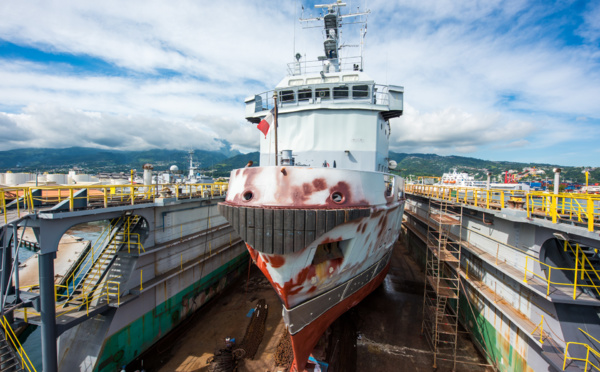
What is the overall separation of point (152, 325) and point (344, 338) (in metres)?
8.02

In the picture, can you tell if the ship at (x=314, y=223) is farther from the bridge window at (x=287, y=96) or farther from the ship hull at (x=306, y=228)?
the bridge window at (x=287, y=96)

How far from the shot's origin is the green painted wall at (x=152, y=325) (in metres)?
8.41

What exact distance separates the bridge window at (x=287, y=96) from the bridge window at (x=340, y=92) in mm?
2123

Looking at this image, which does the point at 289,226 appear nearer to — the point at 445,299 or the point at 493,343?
the point at 445,299

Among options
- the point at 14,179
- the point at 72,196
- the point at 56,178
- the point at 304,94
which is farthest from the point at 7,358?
the point at 56,178

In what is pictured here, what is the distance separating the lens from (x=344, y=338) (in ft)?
33.7

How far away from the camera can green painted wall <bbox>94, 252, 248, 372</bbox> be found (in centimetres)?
841

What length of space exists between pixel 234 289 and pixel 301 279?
10.0 m

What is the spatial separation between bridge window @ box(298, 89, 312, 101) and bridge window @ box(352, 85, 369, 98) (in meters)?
2.12

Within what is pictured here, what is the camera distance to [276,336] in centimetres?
1052

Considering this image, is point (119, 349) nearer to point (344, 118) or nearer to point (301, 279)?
point (301, 279)

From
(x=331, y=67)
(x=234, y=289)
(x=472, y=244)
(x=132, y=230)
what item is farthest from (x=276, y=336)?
(x=331, y=67)

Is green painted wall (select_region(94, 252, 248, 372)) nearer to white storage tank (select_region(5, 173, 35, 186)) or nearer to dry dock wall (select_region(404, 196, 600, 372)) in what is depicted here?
dry dock wall (select_region(404, 196, 600, 372))

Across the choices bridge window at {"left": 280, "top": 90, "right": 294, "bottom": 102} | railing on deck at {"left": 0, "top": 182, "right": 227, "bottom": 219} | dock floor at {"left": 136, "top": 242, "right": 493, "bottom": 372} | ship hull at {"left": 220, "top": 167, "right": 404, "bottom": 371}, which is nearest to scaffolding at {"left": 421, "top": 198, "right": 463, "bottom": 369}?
dock floor at {"left": 136, "top": 242, "right": 493, "bottom": 372}
